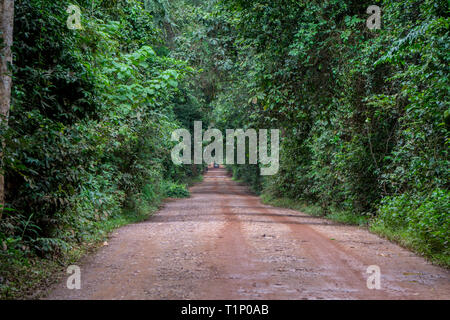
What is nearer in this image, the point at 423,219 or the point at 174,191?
the point at 423,219

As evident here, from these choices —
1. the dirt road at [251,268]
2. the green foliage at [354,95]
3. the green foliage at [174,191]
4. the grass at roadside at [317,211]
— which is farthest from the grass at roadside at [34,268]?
the green foliage at [174,191]

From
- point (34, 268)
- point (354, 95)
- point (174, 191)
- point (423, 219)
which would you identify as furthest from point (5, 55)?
point (174, 191)

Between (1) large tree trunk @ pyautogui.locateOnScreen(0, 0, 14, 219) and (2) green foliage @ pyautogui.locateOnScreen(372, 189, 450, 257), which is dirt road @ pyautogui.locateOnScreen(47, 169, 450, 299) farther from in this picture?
(1) large tree trunk @ pyautogui.locateOnScreen(0, 0, 14, 219)

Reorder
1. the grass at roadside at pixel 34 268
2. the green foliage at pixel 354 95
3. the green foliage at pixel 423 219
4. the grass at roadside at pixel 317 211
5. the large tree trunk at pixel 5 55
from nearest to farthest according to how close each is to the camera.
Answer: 1. the grass at roadside at pixel 34 268
2. the large tree trunk at pixel 5 55
3. the green foliage at pixel 423 219
4. the green foliage at pixel 354 95
5. the grass at roadside at pixel 317 211

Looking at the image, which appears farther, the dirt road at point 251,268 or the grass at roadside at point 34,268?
the grass at roadside at point 34,268

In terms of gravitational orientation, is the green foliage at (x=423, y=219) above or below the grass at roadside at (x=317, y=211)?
above

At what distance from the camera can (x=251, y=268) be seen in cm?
741

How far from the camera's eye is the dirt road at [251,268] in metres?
5.94

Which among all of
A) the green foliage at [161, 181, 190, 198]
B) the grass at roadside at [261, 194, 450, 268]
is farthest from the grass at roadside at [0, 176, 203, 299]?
the green foliage at [161, 181, 190, 198]

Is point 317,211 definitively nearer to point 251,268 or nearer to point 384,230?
point 384,230

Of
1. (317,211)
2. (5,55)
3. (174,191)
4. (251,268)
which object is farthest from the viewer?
(174,191)

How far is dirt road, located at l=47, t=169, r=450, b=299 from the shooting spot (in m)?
5.94

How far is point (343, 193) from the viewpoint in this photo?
53.7 feet

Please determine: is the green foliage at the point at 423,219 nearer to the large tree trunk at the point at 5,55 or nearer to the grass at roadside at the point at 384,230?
the grass at roadside at the point at 384,230
